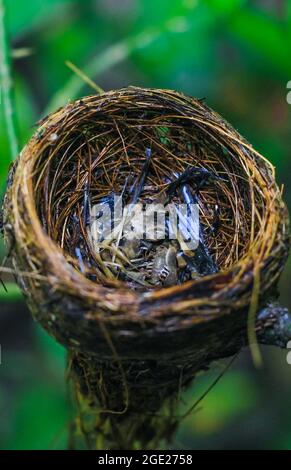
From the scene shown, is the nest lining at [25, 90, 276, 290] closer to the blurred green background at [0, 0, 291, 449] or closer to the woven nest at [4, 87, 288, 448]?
the woven nest at [4, 87, 288, 448]

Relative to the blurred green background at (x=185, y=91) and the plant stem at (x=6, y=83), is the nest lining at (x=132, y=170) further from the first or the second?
the blurred green background at (x=185, y=91)

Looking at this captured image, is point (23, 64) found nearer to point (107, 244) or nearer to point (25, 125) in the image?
point (25, 125)

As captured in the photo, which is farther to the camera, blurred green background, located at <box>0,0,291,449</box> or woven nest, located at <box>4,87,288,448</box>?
blurred green background, located at <box>0,0,291,449</box>

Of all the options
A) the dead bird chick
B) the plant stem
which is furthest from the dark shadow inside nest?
the plant stem

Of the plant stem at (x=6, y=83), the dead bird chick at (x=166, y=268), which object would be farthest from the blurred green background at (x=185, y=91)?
the dead bird chick at (x=166, y=268)

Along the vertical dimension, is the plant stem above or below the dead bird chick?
above

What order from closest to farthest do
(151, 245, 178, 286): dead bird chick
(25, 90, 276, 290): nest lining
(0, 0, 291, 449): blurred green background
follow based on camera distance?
(25, 90, 276, 290): nest lining
(151, 245, 178, 286): dead bird chick
(0, 0, 291, 449): blurred green background

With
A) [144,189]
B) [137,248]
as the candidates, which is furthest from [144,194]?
[137,248]
